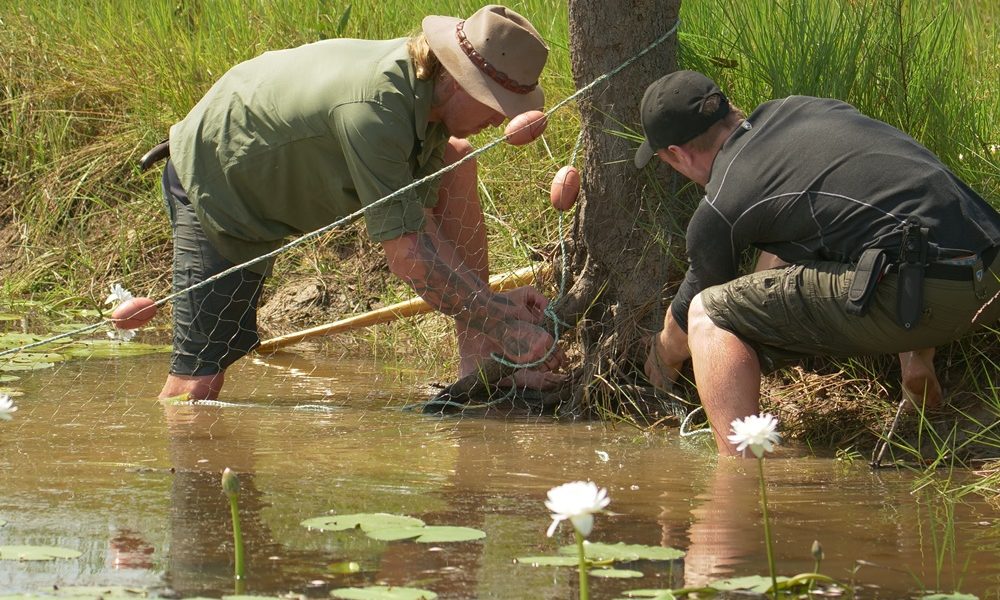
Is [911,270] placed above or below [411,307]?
above

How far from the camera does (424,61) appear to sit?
457 centimetres

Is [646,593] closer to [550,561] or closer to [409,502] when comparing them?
[550,561]

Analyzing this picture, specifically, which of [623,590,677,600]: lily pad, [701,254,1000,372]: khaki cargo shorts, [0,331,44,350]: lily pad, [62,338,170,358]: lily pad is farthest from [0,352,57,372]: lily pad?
[623,590,677,600]: lily pad

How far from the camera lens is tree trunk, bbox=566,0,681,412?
4.97 m

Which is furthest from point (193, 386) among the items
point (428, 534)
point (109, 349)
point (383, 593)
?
point (383, 593)

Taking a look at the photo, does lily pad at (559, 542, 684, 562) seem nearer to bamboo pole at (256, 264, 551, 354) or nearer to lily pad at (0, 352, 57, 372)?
bamboo pole at (256, 264, 551, 354)

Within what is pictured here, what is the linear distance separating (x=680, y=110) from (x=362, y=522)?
1.75m

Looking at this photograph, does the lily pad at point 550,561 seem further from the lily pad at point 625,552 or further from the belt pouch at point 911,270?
the belt pouch at point 911,270

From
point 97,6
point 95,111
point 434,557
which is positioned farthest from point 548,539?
point 97,6

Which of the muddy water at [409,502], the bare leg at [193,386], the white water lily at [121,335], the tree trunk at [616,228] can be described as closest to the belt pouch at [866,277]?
the muddy water at [409,502]

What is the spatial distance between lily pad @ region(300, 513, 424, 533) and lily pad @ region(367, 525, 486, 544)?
32mm

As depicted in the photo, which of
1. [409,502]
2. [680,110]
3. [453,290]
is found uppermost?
[680,110]

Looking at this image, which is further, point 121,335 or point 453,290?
point 121,335

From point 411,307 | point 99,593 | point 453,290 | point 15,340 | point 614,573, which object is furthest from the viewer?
point 15,340
